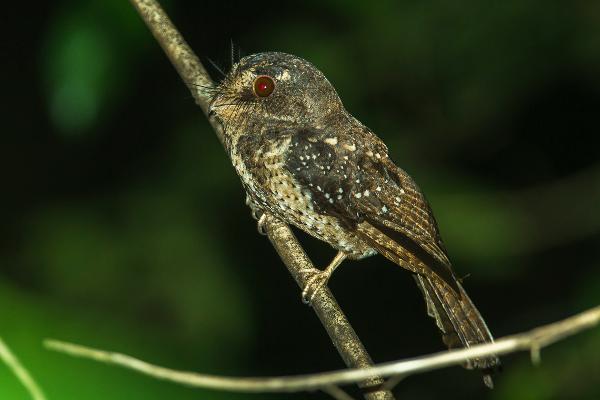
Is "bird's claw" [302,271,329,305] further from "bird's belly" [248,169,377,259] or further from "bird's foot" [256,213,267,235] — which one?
"bird's foot" [256,213,267,235]

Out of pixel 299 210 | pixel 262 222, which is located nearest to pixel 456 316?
pixel 299 210

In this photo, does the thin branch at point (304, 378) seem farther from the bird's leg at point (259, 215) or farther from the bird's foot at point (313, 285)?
the bird's leg at point (259, 215)

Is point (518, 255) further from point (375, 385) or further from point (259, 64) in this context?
point (375, 385)

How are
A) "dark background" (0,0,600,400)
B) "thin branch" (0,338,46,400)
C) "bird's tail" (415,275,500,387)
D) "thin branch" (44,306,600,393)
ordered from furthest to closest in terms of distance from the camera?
"dark background" (0,0,600,400) → "bird's tail" (415,275,500,387) → "thin branch" (44,306,600,393) → "thin branch" (0,338,46,400)

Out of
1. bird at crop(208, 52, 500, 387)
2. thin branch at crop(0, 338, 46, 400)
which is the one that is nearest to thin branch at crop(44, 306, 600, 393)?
thin branch at crop(0, 338, 46, 400)

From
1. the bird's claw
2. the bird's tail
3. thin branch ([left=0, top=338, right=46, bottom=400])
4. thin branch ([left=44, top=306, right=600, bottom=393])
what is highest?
thin branch ([left=0, top=338, right=46, bottom=400])

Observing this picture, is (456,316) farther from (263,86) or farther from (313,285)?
(263,86)
